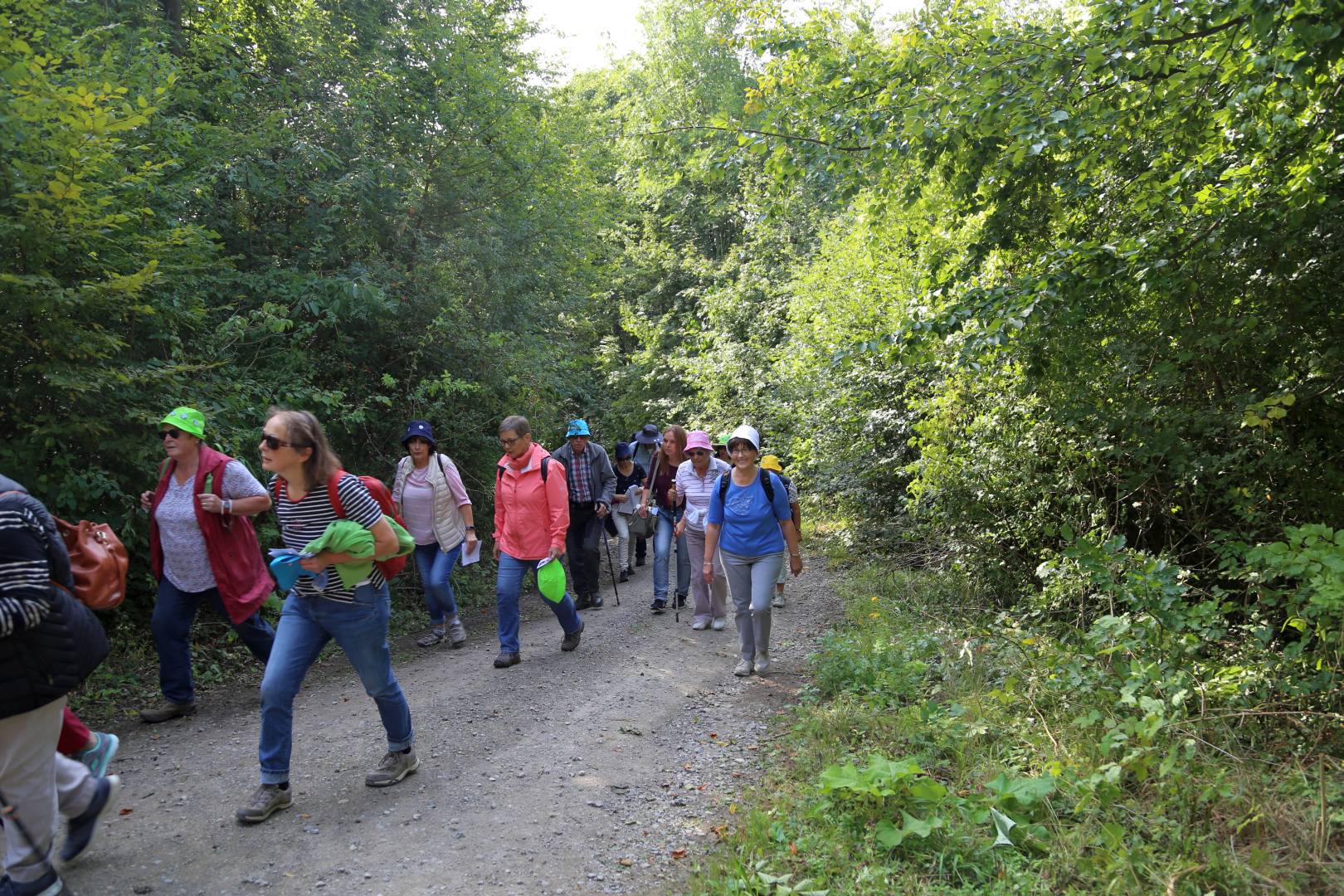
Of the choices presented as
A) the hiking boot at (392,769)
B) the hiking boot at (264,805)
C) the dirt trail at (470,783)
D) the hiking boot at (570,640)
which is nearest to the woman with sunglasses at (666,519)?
the hiking boot at (570,640)

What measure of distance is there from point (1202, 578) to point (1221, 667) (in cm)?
235

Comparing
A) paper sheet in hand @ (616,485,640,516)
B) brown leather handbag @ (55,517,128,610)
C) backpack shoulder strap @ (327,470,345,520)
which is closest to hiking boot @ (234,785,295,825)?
brown leather handbag @ (55,517,128,610)

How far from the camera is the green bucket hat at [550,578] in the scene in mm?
6918

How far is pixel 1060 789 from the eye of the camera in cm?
400

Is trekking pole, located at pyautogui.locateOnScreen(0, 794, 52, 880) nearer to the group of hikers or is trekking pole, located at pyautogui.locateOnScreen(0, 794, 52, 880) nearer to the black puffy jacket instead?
the group of hikers

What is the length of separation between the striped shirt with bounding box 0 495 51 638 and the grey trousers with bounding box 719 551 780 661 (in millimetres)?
4574

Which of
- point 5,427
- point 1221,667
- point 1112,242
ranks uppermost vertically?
point 1112,242

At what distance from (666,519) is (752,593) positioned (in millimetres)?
3168

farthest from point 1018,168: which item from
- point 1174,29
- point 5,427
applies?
point 5,427

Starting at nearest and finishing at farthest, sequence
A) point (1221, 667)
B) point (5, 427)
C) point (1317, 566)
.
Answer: point (1317, 566) → point (1221, 667) → point (5, 427)

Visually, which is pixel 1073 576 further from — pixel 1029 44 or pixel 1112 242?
pixel 1029 44

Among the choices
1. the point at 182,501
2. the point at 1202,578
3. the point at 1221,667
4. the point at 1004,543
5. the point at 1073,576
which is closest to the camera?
the point at 1221,667

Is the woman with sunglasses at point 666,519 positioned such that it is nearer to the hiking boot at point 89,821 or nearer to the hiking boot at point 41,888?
the hiking boot at point 89,821

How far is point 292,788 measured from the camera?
460cm
